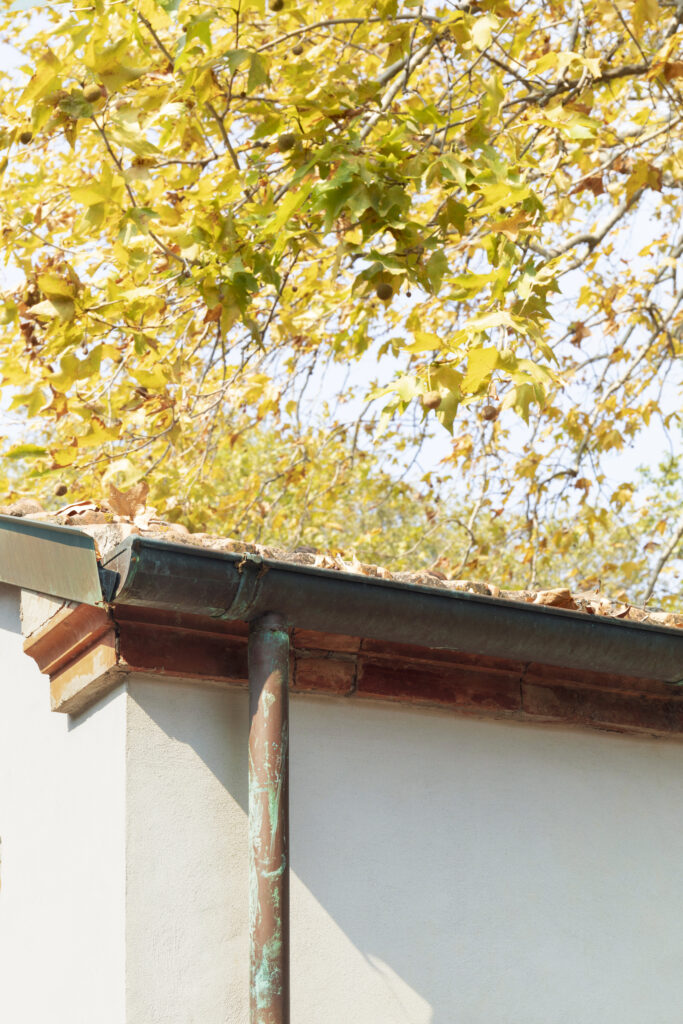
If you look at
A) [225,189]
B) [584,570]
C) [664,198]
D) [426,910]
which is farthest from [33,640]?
[584,570]

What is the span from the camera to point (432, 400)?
3.99 meters

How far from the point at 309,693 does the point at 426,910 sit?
0.65 meters

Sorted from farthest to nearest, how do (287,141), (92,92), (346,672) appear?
(287,141) < (92,92) < (346,672)

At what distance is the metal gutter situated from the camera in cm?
253

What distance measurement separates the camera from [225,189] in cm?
468

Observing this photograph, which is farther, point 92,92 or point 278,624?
point 92,92

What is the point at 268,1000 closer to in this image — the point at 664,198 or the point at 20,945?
the point at 20,945

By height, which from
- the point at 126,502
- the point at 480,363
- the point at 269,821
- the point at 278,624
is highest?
the point at 480,363

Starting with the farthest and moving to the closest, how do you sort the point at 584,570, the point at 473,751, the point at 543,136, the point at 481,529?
the point at 584,570
the point at 481,529
the point at 543,136
the point at 473,751

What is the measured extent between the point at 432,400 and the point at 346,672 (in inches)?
49.3

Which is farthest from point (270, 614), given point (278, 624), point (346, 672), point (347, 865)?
point (347, 865)

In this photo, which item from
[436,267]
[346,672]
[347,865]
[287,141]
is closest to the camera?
[347,865]

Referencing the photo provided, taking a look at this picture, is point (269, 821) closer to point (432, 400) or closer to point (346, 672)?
point (346, 672)

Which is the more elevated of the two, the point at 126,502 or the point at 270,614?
the point at 126,502
